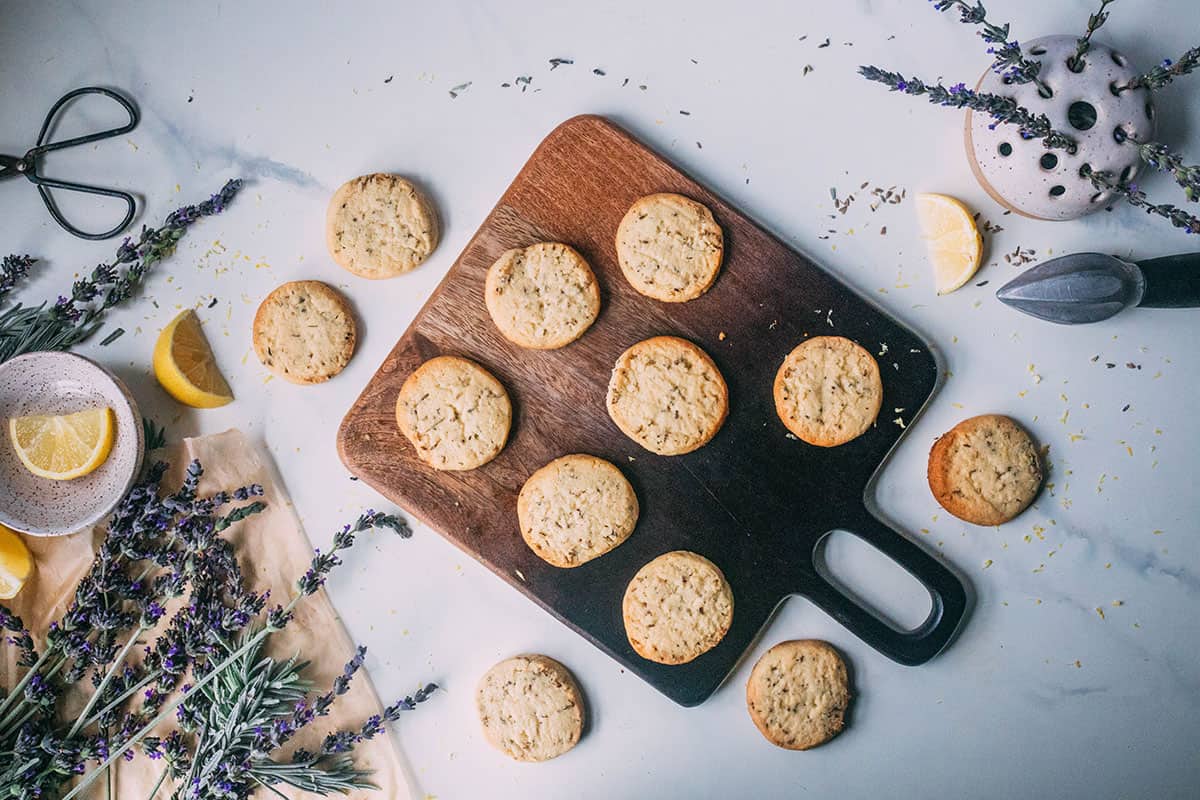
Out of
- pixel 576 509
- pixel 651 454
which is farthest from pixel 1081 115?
pixel 576 509

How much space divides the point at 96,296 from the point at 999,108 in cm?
209

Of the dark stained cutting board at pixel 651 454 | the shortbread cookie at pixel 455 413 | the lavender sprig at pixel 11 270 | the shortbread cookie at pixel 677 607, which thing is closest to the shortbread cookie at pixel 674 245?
the dark stained cutting board at pixel 651 454

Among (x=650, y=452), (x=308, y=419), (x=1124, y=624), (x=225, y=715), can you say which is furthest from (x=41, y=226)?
(x=1124, y=624)

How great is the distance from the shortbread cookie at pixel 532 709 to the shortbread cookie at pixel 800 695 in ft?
1.44

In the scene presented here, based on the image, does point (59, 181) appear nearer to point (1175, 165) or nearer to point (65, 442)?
point (65, 442)

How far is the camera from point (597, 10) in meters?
2.06

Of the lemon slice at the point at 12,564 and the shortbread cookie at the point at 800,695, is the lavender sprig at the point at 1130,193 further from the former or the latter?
the lemon slice at the point at 12,564

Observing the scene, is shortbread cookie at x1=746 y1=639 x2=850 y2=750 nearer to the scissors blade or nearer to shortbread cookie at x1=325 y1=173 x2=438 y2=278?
shortbread cookie at x1=325 y1=173 x2=438 y2=278

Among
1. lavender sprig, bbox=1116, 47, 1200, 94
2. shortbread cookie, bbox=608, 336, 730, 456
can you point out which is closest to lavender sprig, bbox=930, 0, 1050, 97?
lavender sprig, bbox=1116, 47, 1200, 94

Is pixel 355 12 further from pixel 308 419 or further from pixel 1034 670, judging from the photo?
pixel 1034 670

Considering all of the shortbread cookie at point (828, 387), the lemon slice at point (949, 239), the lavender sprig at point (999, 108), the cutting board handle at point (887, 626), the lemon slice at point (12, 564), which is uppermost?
the lavender sprig at point (999, 108)

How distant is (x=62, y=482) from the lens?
198cm

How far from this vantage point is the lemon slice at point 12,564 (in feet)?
6.44

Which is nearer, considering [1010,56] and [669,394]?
[1010,56]
